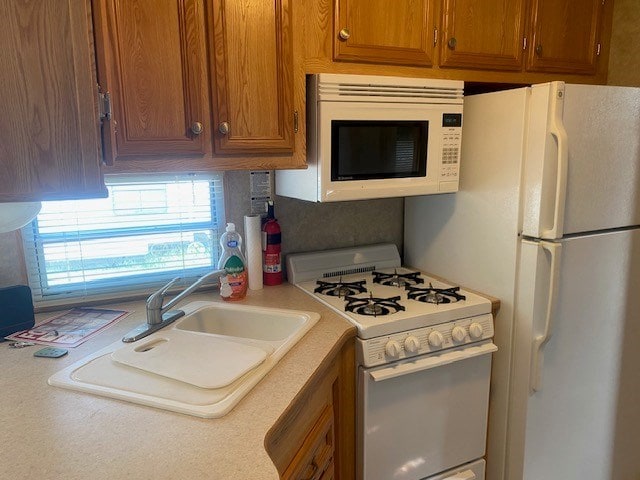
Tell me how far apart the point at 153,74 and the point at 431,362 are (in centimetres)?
129

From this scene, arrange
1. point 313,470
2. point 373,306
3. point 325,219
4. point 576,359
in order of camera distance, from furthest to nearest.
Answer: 1. point 325,219
2. point 576,359
3. point 373,306
4. point 313,470

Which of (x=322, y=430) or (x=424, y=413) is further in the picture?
(x=424, y=413)

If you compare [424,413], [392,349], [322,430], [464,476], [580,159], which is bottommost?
[464,476]

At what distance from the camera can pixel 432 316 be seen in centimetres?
Answer: 162

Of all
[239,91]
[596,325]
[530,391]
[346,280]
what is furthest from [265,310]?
[596,325]

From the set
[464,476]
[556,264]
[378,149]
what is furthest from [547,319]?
[378,149]

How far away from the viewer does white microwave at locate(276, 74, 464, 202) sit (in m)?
1.60

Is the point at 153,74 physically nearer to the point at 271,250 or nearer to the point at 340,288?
the point at 271,250

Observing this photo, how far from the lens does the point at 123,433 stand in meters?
0.94

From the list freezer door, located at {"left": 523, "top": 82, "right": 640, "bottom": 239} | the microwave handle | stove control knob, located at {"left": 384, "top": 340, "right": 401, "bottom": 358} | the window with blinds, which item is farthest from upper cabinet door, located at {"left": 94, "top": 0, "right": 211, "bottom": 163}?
the microwave handle

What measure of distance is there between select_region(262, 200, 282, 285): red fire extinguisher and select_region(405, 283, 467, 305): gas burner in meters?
0.56

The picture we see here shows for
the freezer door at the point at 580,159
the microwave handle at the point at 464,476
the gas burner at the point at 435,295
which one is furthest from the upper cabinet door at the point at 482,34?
the microwave handle at the point at 464,476

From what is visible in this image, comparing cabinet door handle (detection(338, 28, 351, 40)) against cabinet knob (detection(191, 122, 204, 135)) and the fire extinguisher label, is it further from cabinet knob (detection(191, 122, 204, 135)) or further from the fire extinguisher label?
the fire extinguisher label

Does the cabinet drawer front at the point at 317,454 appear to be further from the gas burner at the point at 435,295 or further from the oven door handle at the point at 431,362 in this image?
the gas burner at the point at 435,295
